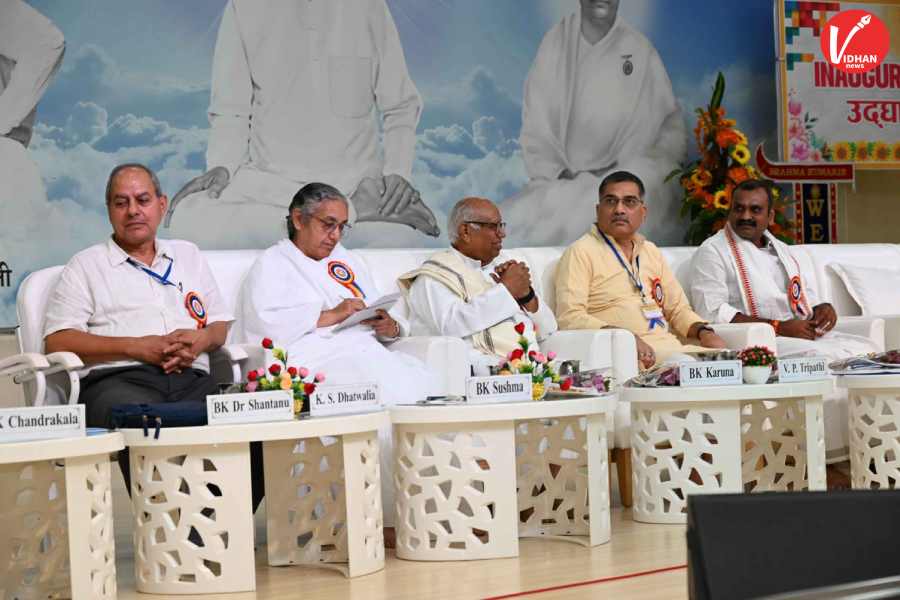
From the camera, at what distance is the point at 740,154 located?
7.26 meters

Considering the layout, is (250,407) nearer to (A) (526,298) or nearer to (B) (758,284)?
(A) (526,298)

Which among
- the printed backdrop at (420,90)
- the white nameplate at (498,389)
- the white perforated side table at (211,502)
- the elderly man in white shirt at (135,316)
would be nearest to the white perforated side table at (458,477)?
the white nameplate at (498,389)

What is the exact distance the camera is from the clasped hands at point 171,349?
389 cm

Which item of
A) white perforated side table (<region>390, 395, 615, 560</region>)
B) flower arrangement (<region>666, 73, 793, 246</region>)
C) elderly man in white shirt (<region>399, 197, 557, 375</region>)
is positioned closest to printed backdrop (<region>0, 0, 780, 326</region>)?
flower arrangement (<region>666, 73, 793, 246</region>)

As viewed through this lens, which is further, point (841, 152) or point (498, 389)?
point (841, 152)

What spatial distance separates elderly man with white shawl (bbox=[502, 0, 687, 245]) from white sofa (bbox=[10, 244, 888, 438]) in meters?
1.82

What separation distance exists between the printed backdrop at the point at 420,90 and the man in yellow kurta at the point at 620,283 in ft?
6.78

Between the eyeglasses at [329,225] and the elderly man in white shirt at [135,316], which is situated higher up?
Result: the eyeglasses at [329,225]

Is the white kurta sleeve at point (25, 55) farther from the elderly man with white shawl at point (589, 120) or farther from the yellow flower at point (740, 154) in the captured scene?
the yellow flower at point (740, 154)

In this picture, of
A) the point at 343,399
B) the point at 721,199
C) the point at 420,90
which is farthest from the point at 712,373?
the point at 420,90

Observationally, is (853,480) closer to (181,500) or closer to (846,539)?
(181,500)

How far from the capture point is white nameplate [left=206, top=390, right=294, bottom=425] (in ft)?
10.4

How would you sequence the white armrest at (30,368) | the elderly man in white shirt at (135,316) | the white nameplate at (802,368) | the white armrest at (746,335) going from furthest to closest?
the white armrest at (746,335)
the white nameplate at (802,368)
the elderly man in white shirt at (135,316)
the white armrest at (30,368)

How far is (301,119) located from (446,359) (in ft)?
9.73
